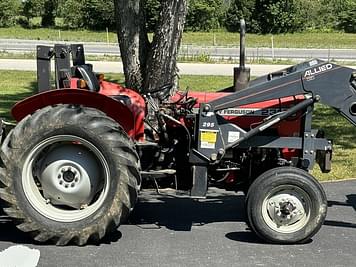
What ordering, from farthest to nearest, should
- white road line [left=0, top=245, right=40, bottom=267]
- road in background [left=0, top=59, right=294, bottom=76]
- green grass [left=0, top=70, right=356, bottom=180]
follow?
road in background [left=0, top=59, right=294, bottom=76] → green grass [left=0, top=70, right=356, bottom=180] → white road line [left=0, top=245, right=40, bottom=267]

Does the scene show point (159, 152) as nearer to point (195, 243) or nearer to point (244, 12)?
point (195, 243)

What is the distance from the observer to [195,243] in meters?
5.20

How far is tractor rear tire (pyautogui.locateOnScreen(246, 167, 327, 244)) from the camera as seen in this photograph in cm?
511

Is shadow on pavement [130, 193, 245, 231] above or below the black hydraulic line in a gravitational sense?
below

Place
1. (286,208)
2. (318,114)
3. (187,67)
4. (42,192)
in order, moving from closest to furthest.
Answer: (286,208) → (42,192) → (318,114) → (187,67)

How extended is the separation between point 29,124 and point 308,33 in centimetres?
4230

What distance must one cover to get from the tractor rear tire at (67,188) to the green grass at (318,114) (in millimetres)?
3426

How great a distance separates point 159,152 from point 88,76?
0.92 m

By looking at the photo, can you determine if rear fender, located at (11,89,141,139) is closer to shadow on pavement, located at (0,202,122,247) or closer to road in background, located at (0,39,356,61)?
shadow on pavement, located at (0,202,122,247)

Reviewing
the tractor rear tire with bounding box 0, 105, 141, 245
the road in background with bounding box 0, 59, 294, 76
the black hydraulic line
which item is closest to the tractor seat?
the tractor rear tire with bounding box 0, 105, 141, 245

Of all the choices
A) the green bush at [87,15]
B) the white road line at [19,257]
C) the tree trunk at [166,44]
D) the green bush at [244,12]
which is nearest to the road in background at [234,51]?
the green bush at [244,12]

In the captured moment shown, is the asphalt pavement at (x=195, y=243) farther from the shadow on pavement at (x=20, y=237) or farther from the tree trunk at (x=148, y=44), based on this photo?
the tree trunk at (x=148, y=44)

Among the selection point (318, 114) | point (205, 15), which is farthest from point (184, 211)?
point (205, 15)

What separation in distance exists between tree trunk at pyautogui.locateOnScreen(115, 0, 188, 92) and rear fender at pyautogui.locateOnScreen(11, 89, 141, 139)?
274cm
